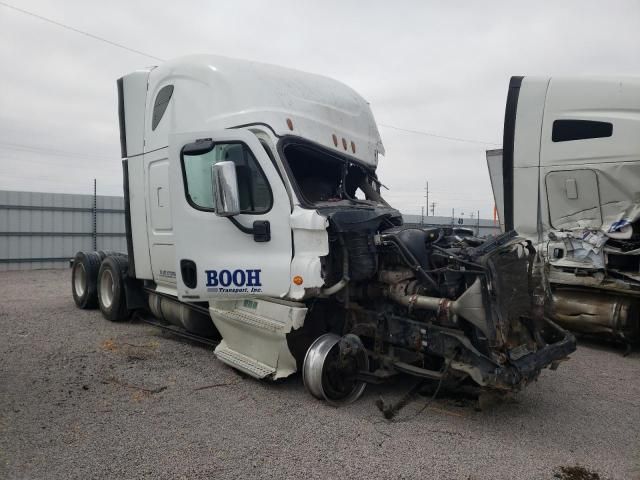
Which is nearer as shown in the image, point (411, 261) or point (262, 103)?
point (411, 261)

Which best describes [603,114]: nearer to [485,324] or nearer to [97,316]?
[485,324]

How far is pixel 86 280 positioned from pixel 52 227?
9.14 m

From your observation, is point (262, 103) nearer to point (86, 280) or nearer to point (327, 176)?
point (327, 176)

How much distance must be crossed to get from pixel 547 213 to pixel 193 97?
16.6 feet

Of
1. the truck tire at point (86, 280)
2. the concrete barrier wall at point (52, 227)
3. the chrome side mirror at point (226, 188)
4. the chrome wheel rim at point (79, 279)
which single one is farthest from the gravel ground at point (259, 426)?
the concrete barrier wall at point (52, 227)

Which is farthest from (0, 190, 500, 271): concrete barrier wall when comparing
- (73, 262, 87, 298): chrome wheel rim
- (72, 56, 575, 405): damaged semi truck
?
(72, 56, 575, 405): damaged semi truck

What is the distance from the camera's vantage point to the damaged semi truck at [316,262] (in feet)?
13.9

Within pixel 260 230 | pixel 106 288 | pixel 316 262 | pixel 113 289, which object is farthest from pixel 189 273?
pixel 106 288

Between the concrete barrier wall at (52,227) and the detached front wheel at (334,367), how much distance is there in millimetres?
14426

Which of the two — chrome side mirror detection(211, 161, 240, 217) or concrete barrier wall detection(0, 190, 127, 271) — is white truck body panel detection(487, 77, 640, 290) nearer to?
chrome side mirror detection(211, 161, 240, 217)

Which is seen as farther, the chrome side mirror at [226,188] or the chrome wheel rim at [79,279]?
the chrome wheel rim at [79,279]

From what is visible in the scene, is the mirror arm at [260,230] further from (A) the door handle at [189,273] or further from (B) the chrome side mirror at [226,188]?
(A) the door handle at [189,273]

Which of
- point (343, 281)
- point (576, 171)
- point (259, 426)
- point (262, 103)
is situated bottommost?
point (259, 426)

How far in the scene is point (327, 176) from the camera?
576cm
